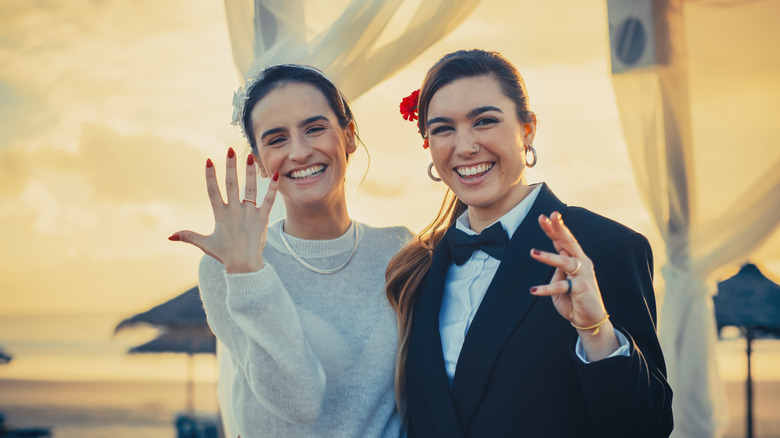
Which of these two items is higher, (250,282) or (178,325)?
(250,282)

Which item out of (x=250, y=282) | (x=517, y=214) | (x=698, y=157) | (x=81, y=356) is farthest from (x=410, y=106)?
(x=81, y=356)

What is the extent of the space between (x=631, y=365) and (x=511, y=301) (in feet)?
1.02

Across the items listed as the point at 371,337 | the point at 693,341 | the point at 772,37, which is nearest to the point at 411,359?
the point at 371,337

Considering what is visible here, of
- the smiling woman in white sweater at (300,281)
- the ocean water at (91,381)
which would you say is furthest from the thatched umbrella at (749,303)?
the ocean water at (91,381)

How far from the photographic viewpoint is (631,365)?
1.10 meters

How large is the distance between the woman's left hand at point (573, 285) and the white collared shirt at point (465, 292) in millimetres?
374

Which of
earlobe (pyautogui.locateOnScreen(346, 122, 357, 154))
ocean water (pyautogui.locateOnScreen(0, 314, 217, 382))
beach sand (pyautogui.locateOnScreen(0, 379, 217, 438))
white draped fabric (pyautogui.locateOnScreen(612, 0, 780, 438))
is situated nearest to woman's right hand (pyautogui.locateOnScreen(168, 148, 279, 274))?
earlobe (pyautogui.locateOnScreen(346, 122, 357, 154))

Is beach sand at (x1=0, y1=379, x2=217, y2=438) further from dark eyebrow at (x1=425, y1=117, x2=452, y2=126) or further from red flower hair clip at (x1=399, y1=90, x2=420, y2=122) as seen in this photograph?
dark eyebrow at (x1=425, y1=117, x2=452, y2=126)

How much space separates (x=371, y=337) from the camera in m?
1.75

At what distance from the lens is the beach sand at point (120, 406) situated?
959 centimetres

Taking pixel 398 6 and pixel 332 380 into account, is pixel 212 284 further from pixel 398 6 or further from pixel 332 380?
pixel 398 6

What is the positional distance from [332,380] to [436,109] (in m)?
0.76

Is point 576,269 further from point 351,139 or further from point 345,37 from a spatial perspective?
point 345,37

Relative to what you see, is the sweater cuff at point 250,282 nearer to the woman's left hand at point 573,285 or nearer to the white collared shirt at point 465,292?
the white collared shirt at point 465,292
